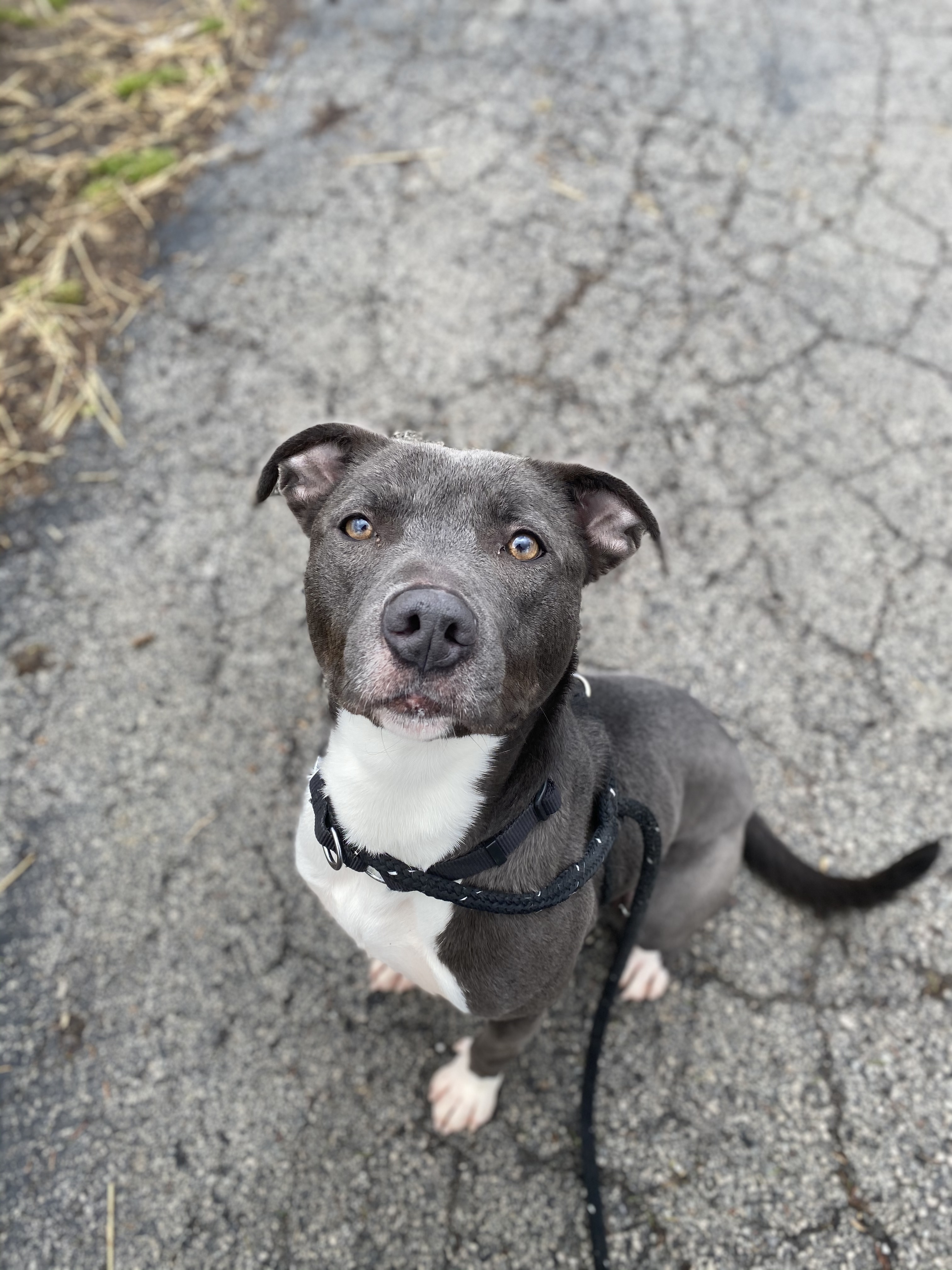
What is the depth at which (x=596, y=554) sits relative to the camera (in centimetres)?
230

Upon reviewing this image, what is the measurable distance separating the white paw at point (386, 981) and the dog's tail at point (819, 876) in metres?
1.31

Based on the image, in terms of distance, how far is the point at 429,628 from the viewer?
174 centimetres

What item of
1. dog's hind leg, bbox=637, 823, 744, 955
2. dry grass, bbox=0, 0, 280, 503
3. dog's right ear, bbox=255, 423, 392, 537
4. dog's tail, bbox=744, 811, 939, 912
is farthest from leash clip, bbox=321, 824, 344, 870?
dry grass, bbox=0, 0, 280, 503

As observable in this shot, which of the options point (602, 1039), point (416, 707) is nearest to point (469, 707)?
point (416, 707)

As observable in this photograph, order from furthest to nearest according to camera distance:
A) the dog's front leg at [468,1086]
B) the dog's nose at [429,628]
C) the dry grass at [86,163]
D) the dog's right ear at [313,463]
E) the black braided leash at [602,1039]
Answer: the dry grass at [86,163] → the dog's front leg at [468,1086] → the black braided leash at [602,1039] → the dog's right ear at [313,463] → the dog's nose at [429,628]

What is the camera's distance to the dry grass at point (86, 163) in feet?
14.4

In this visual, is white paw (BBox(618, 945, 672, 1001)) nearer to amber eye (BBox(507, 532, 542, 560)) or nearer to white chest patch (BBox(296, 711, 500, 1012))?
white chest patch (BBox(296, 711, 500, 1012))

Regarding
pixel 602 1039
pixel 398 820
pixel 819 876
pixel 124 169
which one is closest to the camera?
pixel 398 820

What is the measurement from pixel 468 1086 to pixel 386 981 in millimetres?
445

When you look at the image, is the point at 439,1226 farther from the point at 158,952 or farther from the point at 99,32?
the point at 99,32

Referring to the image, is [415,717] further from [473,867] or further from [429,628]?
[473,867]

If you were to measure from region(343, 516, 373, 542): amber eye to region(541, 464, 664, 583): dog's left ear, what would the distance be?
48cm

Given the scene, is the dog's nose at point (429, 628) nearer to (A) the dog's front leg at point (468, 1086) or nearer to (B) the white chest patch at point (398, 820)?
(B) the white chest patch at point (398, 820)

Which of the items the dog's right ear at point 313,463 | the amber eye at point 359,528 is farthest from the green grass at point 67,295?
the amber eye at point 359,528
